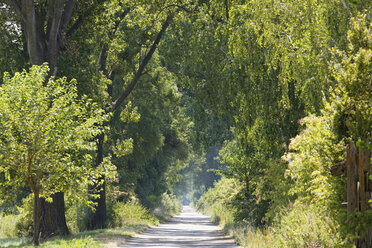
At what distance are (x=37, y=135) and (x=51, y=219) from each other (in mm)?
5946

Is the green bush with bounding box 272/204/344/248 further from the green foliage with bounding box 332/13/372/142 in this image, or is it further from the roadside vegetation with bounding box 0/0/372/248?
the green foliage with bounding box 332/13/372/142

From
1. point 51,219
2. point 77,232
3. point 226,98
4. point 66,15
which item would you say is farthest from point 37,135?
point 77,232

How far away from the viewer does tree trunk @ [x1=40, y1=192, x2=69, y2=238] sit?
1900 centimetres

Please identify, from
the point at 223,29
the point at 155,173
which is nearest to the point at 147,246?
the point at 223,29

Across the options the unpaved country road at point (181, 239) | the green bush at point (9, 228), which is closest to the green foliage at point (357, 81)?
the unpaved country road at point (181, 239)

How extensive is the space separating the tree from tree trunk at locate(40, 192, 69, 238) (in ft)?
13.2

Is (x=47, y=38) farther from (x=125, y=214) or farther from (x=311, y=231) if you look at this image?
(x=125, y=214)

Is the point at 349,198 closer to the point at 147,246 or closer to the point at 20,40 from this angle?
the point at 147,246

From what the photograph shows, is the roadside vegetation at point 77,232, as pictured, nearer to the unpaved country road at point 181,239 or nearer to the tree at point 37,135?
the unpaved country road at point 181,239

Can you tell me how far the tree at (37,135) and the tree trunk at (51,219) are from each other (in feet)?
13.2

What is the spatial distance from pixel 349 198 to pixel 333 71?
2.51 meters

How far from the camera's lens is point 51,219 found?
19.1 meters

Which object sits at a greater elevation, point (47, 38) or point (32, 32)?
point (47, 38)

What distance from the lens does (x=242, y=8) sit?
1387cm
